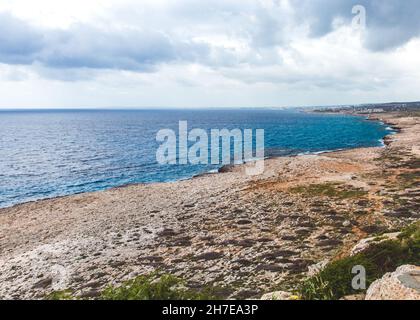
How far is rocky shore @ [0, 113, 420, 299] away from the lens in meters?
21.4

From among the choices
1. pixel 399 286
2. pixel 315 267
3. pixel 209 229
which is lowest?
pixel 209 229

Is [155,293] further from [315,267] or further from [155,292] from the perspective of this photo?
[315,267]

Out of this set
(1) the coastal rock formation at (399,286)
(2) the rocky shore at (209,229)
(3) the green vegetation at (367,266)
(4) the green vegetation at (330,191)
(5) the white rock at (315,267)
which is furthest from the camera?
(4) the green vegetation at (330,191)

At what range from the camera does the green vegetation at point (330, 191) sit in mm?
36188

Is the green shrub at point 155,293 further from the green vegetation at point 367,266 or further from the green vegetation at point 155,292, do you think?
the green vegetation at point 367,266

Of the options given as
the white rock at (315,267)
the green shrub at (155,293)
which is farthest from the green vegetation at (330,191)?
the green shrub at (155,293)

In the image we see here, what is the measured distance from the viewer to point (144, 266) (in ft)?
75.3

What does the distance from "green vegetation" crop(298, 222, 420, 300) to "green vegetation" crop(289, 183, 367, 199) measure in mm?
19825

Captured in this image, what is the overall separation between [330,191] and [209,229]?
16.4 m

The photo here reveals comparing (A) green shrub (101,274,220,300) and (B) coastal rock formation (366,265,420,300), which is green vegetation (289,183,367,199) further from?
(B) coastal rock formation (366,265,420,300)

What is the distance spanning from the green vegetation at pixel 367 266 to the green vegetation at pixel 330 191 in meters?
19.8

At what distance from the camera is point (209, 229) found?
29.5 meters

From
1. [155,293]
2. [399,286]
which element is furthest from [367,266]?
[155,293]
